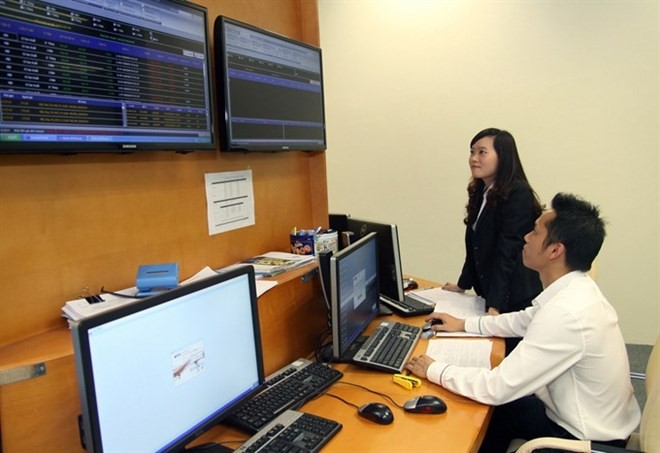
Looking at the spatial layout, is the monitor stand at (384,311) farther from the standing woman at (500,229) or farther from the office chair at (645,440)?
the office chair at (645,440)

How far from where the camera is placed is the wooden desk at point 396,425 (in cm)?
118

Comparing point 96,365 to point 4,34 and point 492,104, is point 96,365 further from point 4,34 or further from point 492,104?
point 492,104

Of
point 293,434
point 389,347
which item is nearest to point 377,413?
point 293,434

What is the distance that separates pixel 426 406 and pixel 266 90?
3.94 ft

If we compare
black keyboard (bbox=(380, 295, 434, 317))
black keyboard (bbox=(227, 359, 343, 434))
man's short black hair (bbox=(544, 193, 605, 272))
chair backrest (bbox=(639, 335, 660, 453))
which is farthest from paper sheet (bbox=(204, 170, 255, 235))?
chair backrest (bbox=(639, 335, 660, 453))

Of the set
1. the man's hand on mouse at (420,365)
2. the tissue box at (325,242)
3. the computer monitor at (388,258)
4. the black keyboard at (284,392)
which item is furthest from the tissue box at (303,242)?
the man's hand on mouse at (420,365)

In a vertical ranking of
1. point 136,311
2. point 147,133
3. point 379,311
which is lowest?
point 379,311

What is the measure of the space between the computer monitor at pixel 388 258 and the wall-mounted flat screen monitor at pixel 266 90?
0.43 m

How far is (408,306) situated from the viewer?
6.98 ft

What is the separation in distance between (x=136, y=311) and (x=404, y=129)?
3054 millimetres

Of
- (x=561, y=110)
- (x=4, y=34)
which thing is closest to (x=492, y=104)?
(x=561, y=110)

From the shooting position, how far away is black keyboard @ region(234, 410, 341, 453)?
3.67ft

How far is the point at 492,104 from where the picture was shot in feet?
11.1

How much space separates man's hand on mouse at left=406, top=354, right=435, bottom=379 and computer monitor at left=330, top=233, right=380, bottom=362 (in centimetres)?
20
